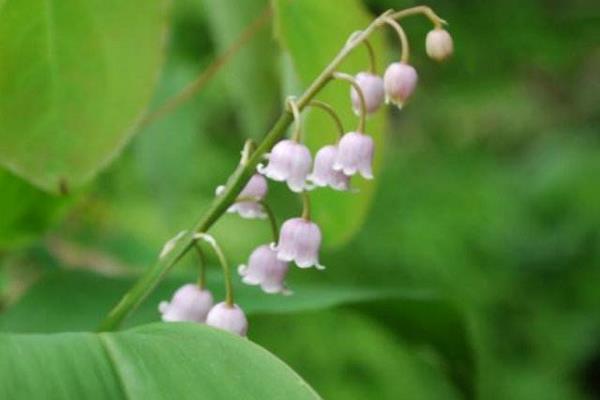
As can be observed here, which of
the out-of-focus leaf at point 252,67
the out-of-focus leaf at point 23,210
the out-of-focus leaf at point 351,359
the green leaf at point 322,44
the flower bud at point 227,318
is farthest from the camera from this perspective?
the out-of-focus leaf at point 351,359

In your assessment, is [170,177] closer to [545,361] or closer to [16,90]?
[16,90]

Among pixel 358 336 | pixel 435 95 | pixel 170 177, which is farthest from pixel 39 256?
pixel 435 95

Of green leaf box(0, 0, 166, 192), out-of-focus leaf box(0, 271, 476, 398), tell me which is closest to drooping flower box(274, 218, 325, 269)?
green leaf box(0, 0, 166, 192)

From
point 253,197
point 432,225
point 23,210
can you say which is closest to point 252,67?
point 23,210

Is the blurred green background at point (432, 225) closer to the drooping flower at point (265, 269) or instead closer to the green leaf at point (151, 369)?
the drooping flower at point (265, 269)

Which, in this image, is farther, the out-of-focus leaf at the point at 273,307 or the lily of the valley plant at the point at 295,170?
the out-of-focus leaf at the point at 273,307

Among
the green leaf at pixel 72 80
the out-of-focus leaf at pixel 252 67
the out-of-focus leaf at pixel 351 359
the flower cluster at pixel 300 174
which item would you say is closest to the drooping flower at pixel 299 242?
the flower cluster at pixel 300 174

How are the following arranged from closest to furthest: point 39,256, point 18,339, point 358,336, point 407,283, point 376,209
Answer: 1. point 18,339
2. point 39,256
3. point 358,336
4. point 407,283
5. point 376,209

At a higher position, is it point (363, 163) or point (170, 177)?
point (363, 163)
